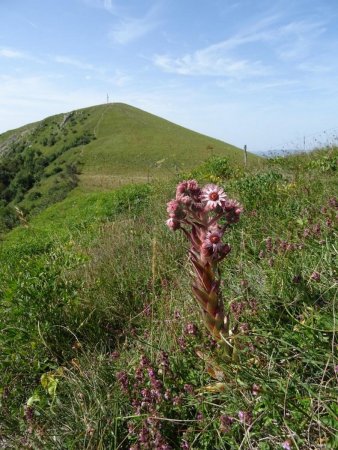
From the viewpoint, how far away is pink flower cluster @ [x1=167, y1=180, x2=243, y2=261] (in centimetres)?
196

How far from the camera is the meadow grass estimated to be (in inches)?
69.9

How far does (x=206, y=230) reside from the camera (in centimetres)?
200

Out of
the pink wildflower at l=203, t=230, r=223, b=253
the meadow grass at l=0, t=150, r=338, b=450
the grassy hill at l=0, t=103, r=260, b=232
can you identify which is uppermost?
the grassy hill at l=0, t=103, r=260, b=232

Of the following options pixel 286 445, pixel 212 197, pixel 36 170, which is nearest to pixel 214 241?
pixel 212 197

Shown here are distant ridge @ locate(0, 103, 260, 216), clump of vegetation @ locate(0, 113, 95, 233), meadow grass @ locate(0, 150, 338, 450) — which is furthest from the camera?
clump of vegetation @ locate(0, 113, 95, 233)

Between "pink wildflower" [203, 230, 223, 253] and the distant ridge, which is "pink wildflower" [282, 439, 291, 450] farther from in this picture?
the distant ridge

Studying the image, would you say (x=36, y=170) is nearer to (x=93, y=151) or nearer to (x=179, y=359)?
(x=93, y=151)

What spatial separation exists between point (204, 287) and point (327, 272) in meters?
0.99

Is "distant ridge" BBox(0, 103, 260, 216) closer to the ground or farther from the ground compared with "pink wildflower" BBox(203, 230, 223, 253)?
farther from the ground

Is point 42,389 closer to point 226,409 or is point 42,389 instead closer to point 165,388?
point 165,388

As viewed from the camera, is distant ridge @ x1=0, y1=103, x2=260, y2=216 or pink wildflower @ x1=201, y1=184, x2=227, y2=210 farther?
distant ridge @ x1=0, y1=103, x2=260, y2=216

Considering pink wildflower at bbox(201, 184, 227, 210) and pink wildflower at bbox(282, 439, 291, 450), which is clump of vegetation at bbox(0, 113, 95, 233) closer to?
pink wildflower at bbox(201, 184, 227, 210)

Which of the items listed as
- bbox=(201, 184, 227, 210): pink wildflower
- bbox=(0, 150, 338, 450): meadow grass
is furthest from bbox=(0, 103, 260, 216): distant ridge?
bbox=(201, 184, 227, 210): pink wildflower

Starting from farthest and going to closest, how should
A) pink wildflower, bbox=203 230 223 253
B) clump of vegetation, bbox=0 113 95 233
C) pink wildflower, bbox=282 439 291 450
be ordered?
clump of vegetation, bbox=0 113 95 233, pink wildflower, bbox=203 230 223 253, pink wildflower, bbox=282 439 291 450
